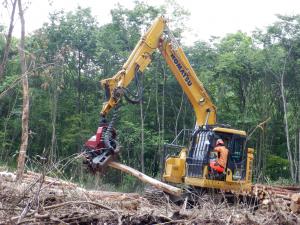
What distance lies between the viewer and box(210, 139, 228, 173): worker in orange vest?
11.3 meters

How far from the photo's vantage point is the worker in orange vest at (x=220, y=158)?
37.2 feet

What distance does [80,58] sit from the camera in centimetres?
3012

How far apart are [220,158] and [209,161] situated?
38 centimetres

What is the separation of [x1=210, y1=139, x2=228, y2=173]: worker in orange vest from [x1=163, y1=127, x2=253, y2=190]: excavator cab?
0.36 feet

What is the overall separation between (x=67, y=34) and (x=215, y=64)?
27.4ft

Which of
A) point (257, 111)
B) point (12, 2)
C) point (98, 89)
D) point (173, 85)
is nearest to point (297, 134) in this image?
point (257, 111)

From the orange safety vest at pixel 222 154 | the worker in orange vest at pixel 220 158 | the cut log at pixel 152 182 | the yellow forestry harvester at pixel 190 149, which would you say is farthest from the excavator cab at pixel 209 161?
the cut log at pixel 152 182

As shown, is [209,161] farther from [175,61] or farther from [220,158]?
[175,61]

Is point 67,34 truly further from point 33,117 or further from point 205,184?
point 205,184

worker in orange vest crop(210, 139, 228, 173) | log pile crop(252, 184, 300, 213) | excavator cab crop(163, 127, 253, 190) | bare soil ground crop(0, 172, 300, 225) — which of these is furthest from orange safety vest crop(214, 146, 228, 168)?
bare soil ground crop(0, 172, 300, 225)

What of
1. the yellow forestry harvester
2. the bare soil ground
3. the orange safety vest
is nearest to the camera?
the bare soil ground

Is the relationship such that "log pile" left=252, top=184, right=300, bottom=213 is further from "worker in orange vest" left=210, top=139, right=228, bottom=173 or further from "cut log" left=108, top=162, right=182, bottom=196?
"cut log" left=108, top=162, right=182, bottom=196

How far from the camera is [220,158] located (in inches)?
448

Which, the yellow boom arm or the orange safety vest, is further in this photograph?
the yellow boom arm
